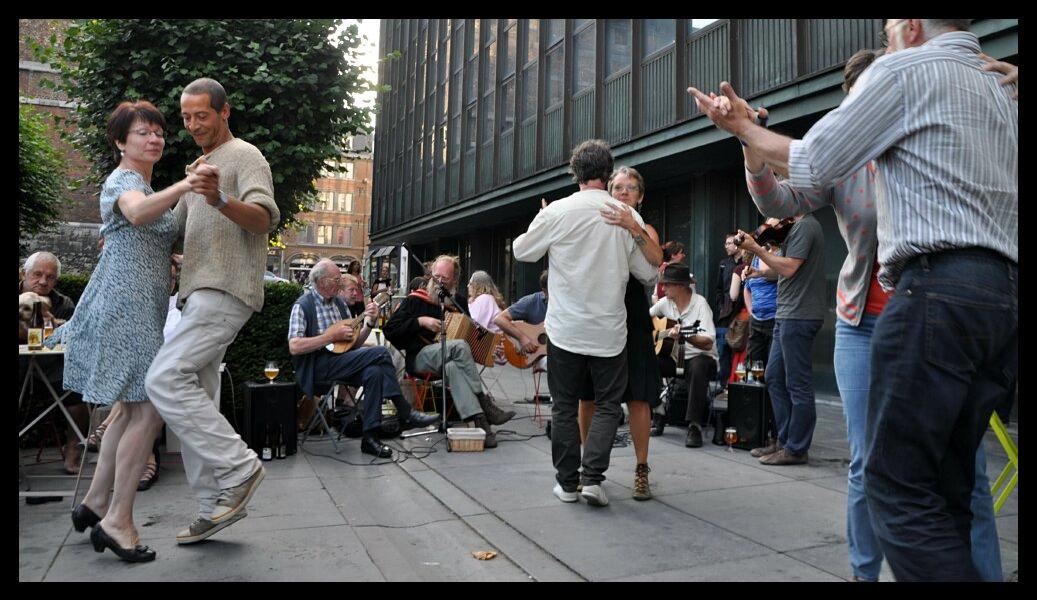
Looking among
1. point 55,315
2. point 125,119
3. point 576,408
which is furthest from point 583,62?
point 125,119

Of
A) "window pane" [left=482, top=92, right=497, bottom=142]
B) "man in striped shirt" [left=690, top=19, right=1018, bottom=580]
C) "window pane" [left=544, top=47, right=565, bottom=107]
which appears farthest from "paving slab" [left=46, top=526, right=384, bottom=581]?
"window pane" [left=482, top=92, right=497, bottom=142]

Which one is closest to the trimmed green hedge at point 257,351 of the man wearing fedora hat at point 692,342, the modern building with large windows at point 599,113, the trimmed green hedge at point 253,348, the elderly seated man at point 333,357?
the trimmed green hedge at point 253,348

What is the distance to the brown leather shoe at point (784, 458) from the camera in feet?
17.3

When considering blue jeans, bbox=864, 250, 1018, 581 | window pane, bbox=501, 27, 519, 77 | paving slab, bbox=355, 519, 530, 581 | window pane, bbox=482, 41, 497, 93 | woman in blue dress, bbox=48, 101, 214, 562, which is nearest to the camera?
blue jeans, bbox=864, 250, 1018, 581

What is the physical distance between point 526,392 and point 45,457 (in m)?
6.02

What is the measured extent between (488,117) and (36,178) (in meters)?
13.3

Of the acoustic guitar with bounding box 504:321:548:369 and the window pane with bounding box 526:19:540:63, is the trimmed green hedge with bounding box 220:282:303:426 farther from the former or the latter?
the window pane with bounding box 526:19:540:63

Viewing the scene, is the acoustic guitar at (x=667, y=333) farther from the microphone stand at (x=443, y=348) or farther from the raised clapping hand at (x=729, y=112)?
the raised clapping hand at (x=729, y=112)

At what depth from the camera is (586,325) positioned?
4105mm

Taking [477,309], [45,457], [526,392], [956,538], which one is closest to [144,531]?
[45,457]

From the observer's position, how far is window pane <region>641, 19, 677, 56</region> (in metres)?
11.9

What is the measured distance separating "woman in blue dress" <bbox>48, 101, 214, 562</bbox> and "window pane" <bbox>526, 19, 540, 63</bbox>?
1472 cm
